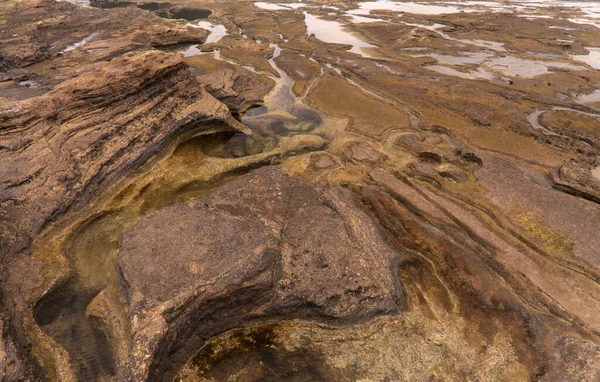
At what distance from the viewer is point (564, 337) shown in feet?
23.6

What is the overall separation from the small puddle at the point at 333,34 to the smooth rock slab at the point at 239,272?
875 inches

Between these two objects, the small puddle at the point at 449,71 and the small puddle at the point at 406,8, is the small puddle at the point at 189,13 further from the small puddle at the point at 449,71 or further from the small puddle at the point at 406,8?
the small puddle at the point at 449,71

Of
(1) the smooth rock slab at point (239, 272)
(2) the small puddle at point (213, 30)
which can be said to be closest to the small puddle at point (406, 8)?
(2) the small puddle at point (213, 30)

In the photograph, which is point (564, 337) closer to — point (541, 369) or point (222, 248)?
point (541, 369)

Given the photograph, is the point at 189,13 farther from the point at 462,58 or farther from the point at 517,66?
the point at 517,66

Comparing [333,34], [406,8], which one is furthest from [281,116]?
[406,8]

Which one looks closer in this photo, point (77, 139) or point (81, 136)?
point (77, 139)

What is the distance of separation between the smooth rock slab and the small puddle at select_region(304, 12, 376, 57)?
22.2m

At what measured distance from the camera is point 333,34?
32688 millimetres

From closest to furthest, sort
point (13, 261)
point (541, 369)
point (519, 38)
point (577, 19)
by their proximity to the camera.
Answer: point (541, 369), point (13, 261), point (519, 38), point (577, 19)

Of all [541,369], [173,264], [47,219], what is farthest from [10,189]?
[541,369]

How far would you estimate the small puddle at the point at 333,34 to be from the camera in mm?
29016

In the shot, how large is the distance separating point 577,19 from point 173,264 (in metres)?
53.7

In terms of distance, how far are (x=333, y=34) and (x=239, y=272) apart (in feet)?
104
